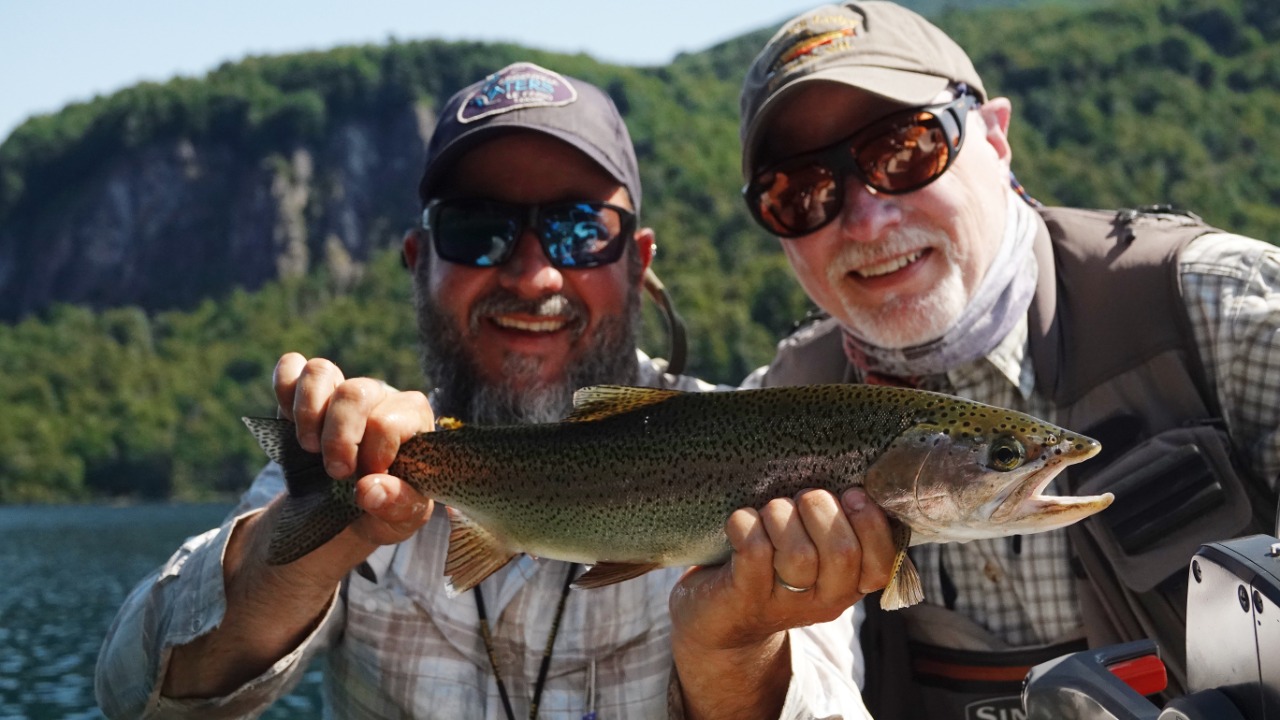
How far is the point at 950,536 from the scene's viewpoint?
3.58 meters

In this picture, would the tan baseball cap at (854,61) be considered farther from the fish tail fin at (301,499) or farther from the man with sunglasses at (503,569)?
the fish tail fin at (301,499)

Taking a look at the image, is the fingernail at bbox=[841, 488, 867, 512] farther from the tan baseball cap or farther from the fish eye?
the tan baseball cap

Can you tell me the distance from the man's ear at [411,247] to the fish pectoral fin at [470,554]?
6.42ft

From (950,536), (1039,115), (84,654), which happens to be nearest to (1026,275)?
(950,536)

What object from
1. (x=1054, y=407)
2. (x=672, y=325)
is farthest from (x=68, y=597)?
(x=1054, y=407)

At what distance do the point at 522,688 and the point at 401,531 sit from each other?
1.04 meters

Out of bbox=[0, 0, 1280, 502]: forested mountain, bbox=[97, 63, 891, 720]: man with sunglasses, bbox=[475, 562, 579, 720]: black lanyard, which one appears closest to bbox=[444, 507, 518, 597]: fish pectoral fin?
bbox=[97, 63, 891, 720]: man with sunglasses

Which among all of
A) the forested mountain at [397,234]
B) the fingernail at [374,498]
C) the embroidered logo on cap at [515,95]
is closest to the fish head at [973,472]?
the fingernail at [374,498]

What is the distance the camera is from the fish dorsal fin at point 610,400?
394 centimetres

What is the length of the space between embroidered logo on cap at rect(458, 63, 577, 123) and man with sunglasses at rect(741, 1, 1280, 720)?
832 millimetres

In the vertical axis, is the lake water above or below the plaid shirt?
below

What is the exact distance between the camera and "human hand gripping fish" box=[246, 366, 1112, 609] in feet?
11.4

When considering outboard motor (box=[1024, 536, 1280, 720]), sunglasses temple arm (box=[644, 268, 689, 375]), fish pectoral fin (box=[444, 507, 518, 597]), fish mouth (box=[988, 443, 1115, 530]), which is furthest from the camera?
sunglasses temple arm (box=[644, 268, 689, 375])

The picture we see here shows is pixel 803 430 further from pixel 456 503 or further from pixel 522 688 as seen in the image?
pixel 522 688
